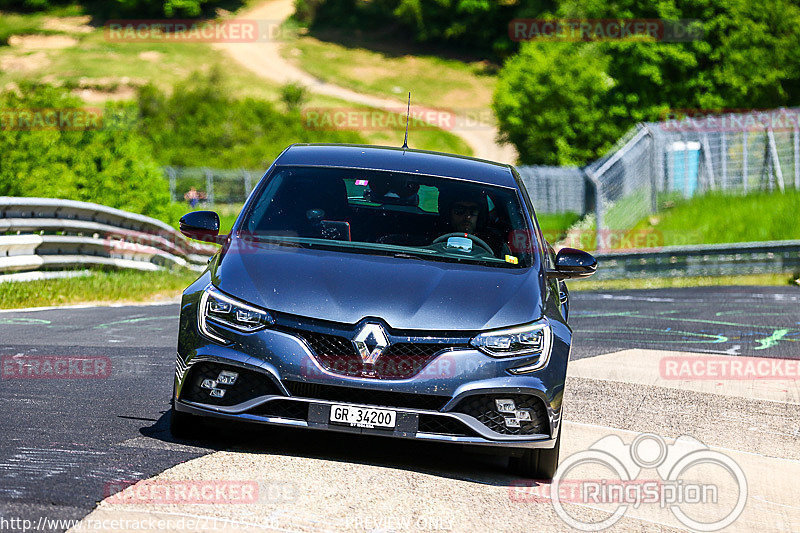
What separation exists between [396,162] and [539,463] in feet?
7.39

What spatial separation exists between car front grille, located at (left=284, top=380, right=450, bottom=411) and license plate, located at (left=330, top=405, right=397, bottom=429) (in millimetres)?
32

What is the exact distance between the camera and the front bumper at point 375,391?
19.9 feet

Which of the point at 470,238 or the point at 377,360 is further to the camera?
the point at 470,238

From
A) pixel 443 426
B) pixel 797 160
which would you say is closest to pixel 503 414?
pixel 443 426

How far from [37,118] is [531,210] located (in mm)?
28625

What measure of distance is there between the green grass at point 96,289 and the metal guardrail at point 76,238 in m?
0.26

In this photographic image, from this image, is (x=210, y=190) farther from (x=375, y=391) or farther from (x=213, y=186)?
(x=375, y=391)

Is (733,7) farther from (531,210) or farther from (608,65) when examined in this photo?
(531,210)

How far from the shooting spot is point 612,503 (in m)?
6.20

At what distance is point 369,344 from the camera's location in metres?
6.02

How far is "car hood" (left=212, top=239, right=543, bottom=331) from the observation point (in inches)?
241

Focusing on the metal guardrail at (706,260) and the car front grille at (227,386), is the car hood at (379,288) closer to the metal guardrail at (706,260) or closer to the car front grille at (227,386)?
the car front grille at (227,386)

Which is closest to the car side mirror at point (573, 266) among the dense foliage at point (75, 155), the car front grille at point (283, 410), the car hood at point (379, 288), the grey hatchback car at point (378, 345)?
the grey hatchback car at point (378, 345)

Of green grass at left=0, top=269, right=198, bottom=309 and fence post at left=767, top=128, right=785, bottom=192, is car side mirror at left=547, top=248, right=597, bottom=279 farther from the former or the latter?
fence post at left=767, top=128, right=785, bottom=192
